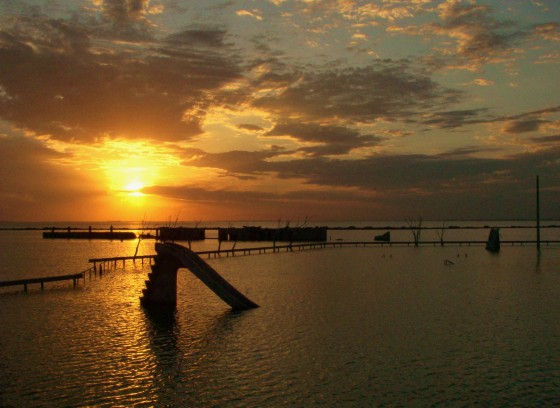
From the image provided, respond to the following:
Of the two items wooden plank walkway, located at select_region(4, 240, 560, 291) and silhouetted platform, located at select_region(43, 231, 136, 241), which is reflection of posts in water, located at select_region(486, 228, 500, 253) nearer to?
wooden plank walkway, located at select_region(4, 240, 560, 291)

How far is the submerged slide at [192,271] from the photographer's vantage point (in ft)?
78.6

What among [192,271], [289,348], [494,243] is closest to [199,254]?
[192,271]

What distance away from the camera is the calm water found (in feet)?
40.2

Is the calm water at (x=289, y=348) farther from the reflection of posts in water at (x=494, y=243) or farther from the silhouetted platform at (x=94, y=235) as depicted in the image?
the silhouetted platform at (x=94, y=235)

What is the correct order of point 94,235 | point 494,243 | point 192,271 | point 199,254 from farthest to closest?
point 94,235, point 494,243, point 199,254, point 192,271

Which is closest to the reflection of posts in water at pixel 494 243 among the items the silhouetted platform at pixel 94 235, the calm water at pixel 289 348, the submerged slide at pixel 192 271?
the calm water at pixel 289 348

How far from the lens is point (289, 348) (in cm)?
1645

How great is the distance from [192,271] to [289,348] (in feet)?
31.2

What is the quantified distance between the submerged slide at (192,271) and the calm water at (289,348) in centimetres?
79

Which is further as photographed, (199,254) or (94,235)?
(94,235)

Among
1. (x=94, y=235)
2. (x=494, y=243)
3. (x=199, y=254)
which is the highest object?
(x=494, y=243)

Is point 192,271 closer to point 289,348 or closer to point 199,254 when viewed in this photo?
point 289,348

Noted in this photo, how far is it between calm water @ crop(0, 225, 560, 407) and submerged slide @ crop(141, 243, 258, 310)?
0.79 meters

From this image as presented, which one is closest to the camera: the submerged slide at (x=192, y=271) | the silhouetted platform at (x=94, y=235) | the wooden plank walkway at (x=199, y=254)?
the submerged slide at (x=192, y=271)
